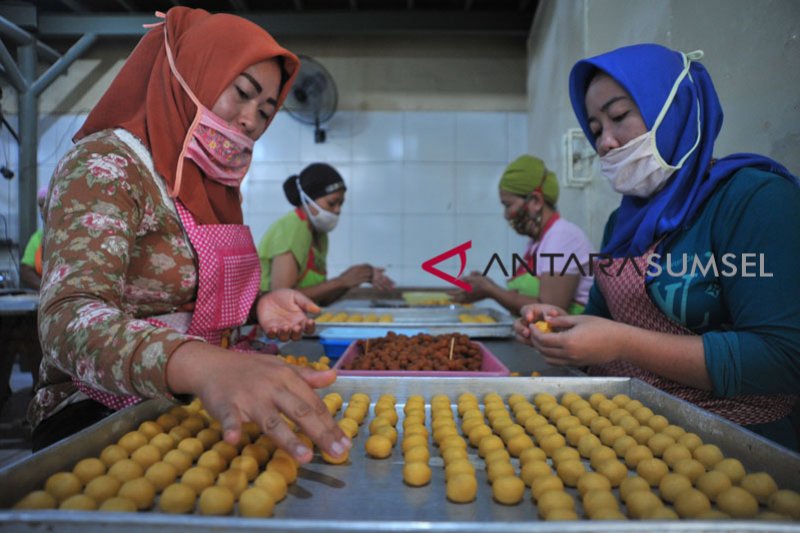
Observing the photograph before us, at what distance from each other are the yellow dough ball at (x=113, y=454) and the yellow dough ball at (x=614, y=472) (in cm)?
93

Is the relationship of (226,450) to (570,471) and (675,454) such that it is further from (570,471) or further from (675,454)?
(675,454)

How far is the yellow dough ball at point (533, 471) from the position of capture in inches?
39.2

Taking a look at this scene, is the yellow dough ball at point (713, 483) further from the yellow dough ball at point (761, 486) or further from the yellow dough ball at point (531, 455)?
the yellow dough ball at point (531, 455)

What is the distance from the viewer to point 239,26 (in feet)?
4.79

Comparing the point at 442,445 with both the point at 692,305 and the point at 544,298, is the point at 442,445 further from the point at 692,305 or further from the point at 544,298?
the point at 544,298

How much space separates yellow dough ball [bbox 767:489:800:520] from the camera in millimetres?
779

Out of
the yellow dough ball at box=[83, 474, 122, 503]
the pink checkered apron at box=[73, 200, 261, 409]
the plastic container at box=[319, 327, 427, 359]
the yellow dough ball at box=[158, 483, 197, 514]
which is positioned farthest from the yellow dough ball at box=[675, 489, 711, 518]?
the plastic container at box=[319, 327, 427, 359]

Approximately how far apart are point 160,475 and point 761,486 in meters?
1.05

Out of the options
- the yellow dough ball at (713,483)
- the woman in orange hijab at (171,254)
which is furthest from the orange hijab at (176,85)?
the yellow dough ball at (713,483)

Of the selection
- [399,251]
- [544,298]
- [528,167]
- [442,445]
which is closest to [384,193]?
[399,251]

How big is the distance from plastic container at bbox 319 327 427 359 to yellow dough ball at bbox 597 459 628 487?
1.30m

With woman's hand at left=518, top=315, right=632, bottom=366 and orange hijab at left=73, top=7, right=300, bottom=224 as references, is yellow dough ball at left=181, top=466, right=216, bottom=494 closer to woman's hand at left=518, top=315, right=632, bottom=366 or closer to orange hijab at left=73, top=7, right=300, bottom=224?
orange hijab at left=73, top=7, right=300, bottom=224

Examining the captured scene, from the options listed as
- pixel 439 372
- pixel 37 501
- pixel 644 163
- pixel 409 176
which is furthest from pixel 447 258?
pixel 37 501

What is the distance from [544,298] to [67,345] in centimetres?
237
